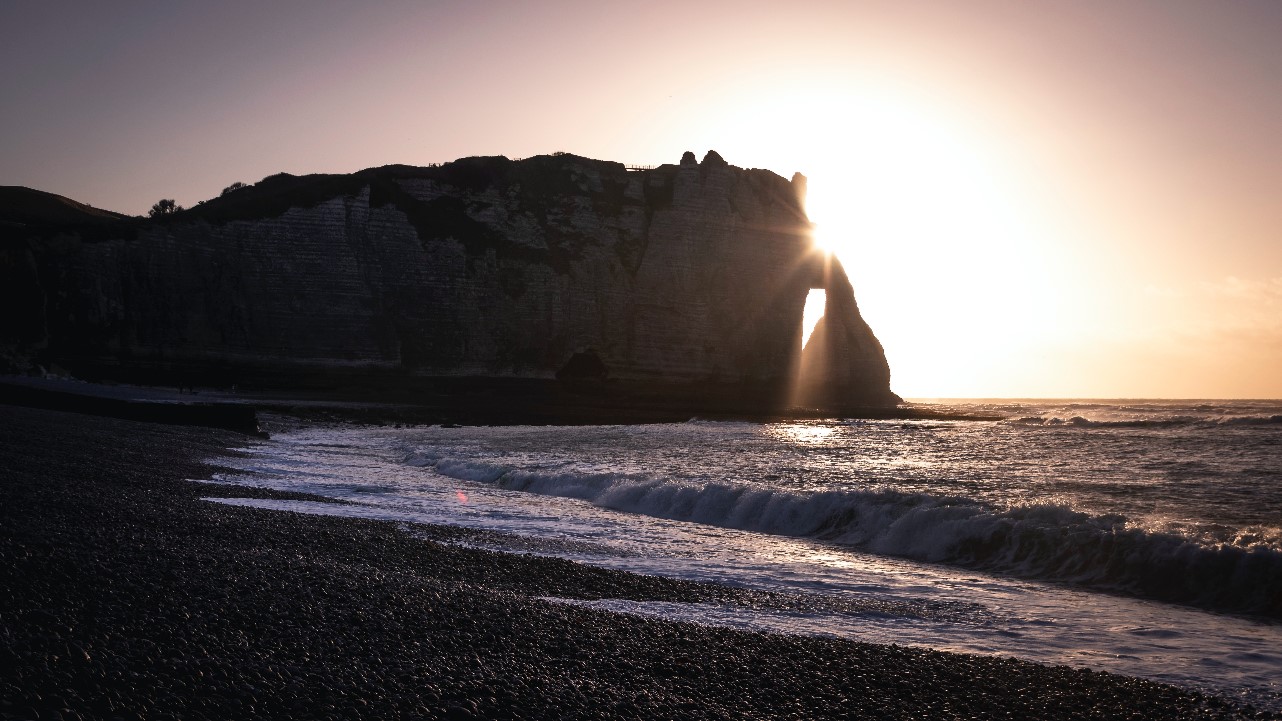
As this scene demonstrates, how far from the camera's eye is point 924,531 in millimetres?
12141

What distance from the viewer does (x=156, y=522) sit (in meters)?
8.62

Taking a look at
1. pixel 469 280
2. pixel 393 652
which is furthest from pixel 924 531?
pixel 469 280

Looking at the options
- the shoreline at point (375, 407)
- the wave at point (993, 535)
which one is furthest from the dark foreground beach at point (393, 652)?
the shoreline at point (375, 407)

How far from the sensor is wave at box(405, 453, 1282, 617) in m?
9.23

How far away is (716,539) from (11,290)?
57320mm

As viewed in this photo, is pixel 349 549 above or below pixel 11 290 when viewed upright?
below

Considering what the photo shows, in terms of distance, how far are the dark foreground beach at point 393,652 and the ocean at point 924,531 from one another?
78cm

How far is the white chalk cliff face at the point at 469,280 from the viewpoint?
191 feet

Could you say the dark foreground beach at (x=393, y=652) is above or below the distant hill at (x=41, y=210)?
below

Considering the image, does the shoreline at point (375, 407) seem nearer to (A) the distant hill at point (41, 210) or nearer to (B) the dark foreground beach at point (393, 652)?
(B) the dark foreground beach at point (393, 652)

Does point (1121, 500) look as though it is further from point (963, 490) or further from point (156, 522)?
point (156, 522)

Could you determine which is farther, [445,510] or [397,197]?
[397,197]

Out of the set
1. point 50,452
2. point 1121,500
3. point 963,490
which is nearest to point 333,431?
point 50,452

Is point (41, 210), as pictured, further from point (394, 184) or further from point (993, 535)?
point (993, 535)
